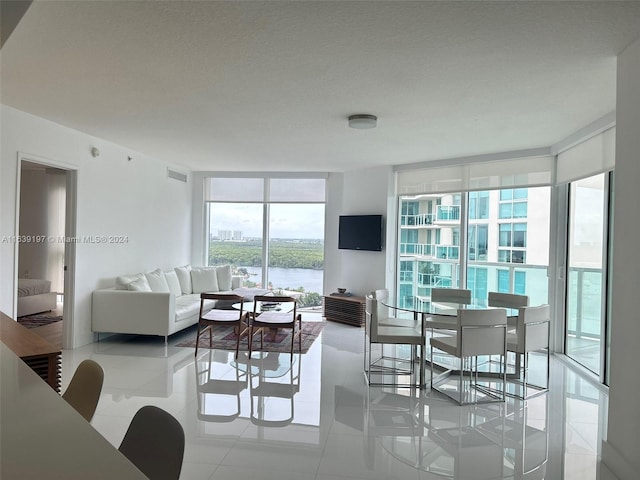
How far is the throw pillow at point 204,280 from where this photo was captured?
768 cm

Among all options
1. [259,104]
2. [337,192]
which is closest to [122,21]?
[259,104]

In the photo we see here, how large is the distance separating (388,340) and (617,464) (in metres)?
2.02

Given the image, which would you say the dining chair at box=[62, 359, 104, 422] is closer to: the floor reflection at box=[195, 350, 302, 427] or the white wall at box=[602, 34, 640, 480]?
the floor reflection at box=[195, 350, 302, 427]

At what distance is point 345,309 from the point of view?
753cm

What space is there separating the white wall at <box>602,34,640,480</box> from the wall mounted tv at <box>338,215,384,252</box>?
4.68 metres

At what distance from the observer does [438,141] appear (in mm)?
5520

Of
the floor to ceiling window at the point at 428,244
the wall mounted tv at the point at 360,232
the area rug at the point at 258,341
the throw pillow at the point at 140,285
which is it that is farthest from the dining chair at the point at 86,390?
the wall mounted tv at the point at 360,232

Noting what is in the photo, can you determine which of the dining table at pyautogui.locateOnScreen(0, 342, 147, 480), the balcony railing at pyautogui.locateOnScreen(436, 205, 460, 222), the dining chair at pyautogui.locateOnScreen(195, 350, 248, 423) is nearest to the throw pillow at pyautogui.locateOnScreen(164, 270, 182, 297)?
the dining chair at pyautogui.locateOnScreen(195, 350, 248, 423)

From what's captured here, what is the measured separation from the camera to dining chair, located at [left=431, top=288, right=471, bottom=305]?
17.8 feet

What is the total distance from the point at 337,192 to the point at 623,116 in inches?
224

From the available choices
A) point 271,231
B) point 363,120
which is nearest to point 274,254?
point 271,231

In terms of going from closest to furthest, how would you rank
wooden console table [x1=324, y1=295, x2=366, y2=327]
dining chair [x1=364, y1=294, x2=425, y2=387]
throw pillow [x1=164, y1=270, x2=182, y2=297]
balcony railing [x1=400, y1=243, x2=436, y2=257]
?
dining chair [x1=364, y1=294, x2=425, y2=387], throw pillow [x1=164, y1=270, x2=182, y2=297], balcony railing [x1=400, y1=243, x2=436, y2=257], wooden console table [x1=324, y1=295, x2=366, y2=327]

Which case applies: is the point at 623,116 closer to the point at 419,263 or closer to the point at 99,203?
the point at 419,263

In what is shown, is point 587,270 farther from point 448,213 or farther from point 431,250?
point 431,250
